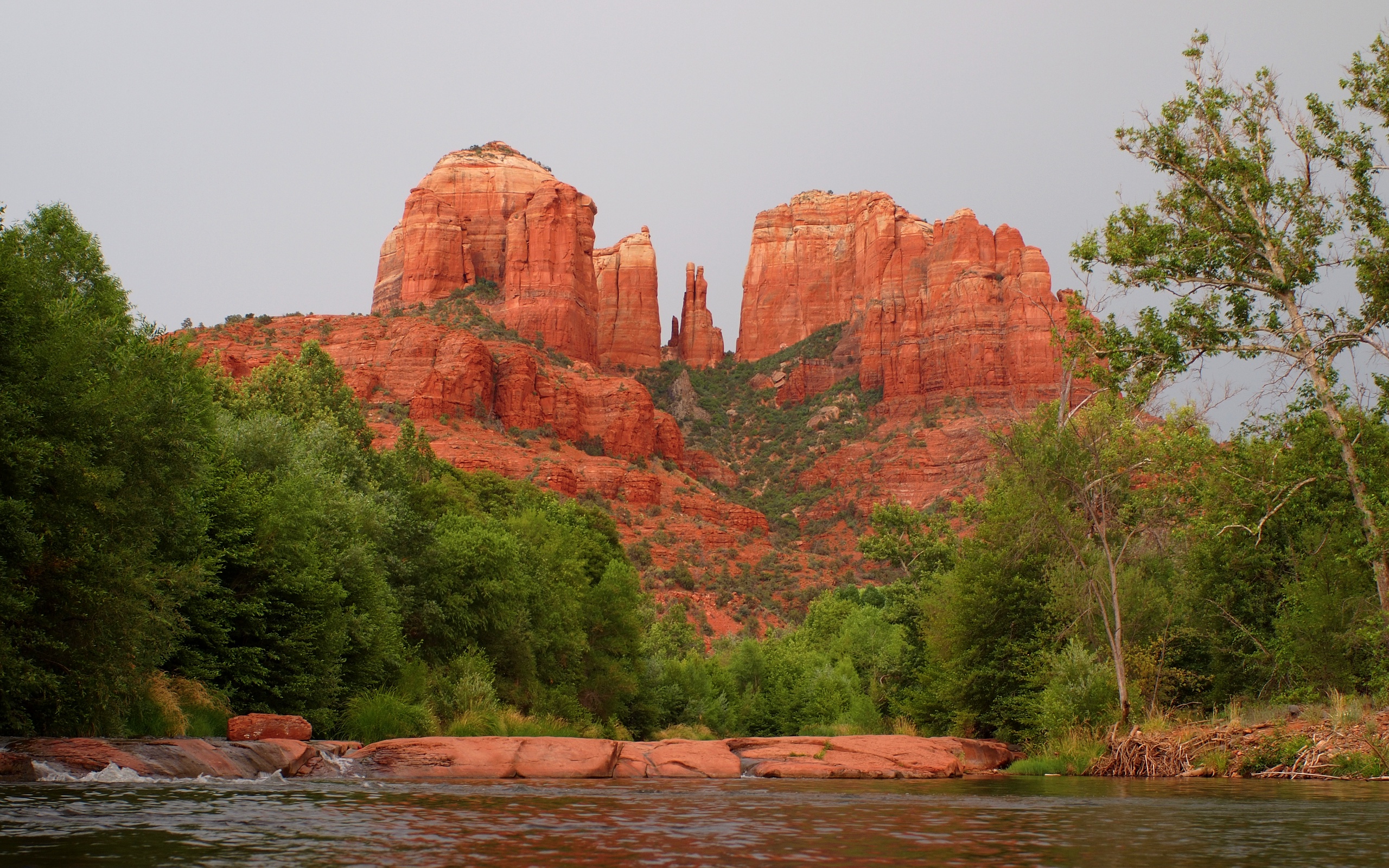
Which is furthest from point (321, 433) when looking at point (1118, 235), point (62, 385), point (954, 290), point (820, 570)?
point (954, 290)

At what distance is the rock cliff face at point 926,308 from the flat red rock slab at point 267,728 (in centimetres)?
10178

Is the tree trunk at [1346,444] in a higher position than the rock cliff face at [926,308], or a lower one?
lower

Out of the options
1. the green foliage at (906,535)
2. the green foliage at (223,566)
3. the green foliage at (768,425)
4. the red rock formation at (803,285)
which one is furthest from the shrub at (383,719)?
the red rock formation at (803,285)

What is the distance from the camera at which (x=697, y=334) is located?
19188 cm

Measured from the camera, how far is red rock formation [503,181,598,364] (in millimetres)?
138125

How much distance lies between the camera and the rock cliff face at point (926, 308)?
133875mm

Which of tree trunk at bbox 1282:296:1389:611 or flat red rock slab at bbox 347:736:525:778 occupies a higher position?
tree trunk at bbox 1282:296:1389:611

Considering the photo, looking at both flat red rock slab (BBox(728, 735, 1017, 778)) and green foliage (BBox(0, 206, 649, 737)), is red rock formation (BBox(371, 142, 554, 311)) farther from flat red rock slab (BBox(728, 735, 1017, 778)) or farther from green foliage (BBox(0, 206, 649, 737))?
flat red rock slab (BBox(728, 735, 1017, 778))

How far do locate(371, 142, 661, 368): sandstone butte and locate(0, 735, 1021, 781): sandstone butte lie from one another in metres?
112

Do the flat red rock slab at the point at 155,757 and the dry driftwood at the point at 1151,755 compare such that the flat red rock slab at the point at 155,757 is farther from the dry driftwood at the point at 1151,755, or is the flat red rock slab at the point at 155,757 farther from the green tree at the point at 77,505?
the dry driftwood at the point at 1151,755

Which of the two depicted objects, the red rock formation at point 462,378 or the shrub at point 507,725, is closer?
the shrub at point 507,725

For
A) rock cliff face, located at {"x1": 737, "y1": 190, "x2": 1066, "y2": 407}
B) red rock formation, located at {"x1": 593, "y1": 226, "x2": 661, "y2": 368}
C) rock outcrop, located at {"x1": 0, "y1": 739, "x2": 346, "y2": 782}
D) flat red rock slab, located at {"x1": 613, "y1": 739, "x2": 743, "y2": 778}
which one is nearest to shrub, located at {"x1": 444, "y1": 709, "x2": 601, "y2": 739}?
flat red rock slab, located at {"x1": 613, "y1": 739, "x2": 743, "y2": 778}

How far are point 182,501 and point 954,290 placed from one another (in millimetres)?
133009

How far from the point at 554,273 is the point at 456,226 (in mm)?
14545
